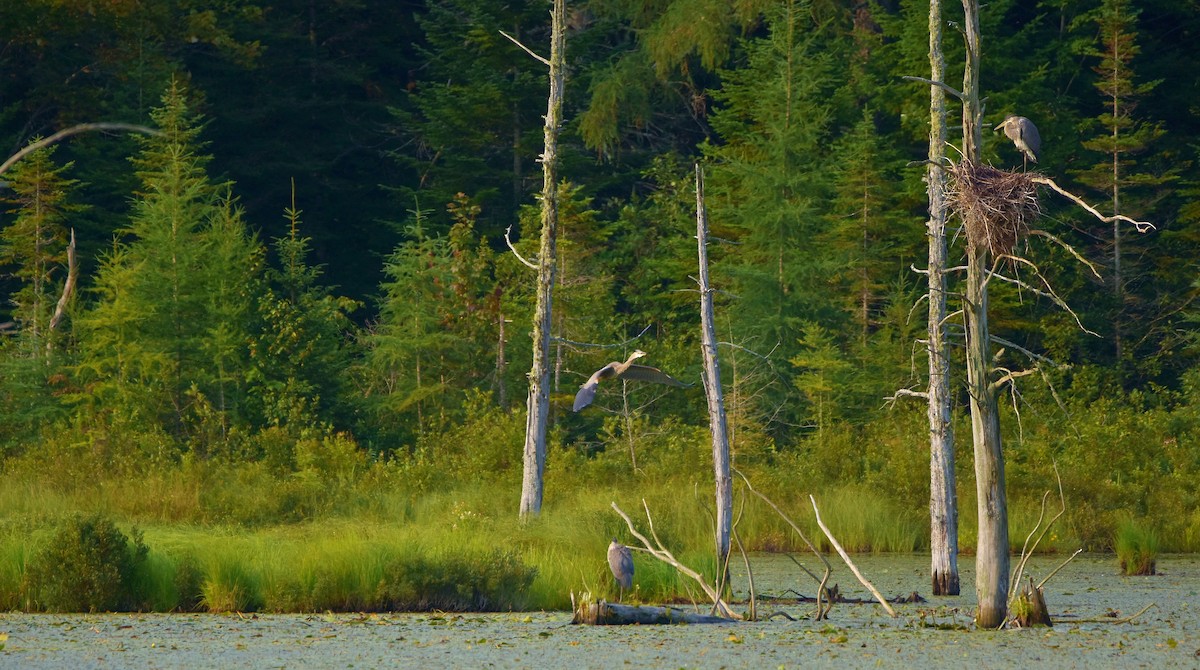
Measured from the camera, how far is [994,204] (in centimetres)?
1051

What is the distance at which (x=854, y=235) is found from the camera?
27.9 m

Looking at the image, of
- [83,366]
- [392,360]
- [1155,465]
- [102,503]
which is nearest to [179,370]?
[83,366]

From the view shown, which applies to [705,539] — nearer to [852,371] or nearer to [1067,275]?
[852,371]

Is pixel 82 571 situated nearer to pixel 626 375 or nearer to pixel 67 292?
pixel 626 375

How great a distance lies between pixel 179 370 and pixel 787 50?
11604 millimetres

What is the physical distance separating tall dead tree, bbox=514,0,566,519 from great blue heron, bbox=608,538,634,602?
4.82 metres

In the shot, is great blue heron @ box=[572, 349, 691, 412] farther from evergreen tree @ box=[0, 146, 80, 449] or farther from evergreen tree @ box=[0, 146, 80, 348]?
evergreen tree @ box=[0, 146, 80, 348]

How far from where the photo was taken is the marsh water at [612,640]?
10156 millimetres

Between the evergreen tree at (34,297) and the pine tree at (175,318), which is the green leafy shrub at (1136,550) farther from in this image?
the evergreen tree at (34,297)

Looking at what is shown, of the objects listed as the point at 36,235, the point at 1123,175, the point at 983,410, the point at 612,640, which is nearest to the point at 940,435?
the point at 983,410

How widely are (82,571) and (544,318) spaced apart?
23.8 ft

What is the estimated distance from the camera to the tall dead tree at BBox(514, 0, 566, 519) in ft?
61.5

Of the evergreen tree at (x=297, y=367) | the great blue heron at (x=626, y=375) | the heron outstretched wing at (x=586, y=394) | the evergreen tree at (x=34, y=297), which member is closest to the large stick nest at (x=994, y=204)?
the great blue heron at (x=626, y=375)

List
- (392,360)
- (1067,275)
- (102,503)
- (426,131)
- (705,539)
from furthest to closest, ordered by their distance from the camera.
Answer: (426,131)
(1067,275)
(392,360)
(102,503)
(705,539)
